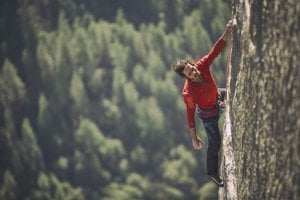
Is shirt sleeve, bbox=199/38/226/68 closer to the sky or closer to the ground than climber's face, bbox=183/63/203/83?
closer to the sky

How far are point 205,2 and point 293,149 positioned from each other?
52.8m

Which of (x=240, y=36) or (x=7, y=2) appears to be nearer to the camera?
(x=240, y=36)

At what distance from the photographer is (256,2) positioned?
5.28 metres

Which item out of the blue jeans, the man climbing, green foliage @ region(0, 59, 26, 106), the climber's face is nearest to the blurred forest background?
green foliage @ region(0, 59, 26, 106)

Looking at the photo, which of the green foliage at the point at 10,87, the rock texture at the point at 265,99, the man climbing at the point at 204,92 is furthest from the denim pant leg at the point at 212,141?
the green foliage at the point at 10,87

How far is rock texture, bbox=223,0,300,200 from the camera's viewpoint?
4.18m

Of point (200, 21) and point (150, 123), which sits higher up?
point (200, 21)

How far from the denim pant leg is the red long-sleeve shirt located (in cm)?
26

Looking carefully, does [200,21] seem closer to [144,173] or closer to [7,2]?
[144,173]

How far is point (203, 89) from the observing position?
6.59 m

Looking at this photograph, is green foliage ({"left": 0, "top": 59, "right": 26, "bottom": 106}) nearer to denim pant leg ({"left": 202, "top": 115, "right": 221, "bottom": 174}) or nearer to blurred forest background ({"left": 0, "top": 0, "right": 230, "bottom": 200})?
blurred forest background ({"left": 0, "top": 0, "right": 230, "bottom": 200})

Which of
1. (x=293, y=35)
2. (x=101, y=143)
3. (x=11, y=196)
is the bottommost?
(x=293, y=35)

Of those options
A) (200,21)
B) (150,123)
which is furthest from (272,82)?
(200,21)

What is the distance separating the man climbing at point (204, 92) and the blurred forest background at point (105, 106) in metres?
37.3
